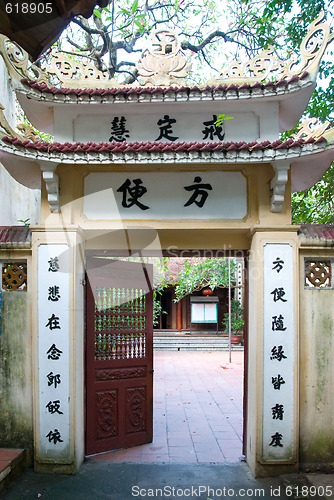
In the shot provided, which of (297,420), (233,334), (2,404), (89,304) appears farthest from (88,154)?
(233,334)

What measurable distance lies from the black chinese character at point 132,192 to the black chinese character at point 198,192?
1.69 ft

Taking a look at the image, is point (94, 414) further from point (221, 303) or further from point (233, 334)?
point (221, 303)

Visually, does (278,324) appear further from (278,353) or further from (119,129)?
(119,129)

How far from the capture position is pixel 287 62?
4.22m

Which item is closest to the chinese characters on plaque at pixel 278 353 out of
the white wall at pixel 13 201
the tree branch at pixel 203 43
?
the white wall at pixel 13 201

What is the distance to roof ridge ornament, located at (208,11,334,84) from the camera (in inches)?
156

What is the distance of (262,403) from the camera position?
400cm

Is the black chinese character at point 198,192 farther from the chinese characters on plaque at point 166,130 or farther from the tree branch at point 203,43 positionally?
the tree branch at point 203,43

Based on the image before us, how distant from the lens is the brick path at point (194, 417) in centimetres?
470

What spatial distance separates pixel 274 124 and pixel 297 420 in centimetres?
338

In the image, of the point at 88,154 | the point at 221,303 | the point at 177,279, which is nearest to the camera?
the point at 88,154

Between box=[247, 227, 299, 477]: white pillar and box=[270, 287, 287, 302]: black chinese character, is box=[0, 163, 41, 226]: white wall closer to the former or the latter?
box=[247, 227, 299, 477]: white pillar

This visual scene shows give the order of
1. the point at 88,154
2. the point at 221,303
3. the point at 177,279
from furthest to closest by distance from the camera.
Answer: the point at 221,303
the point at 177,279
the point at 88,154

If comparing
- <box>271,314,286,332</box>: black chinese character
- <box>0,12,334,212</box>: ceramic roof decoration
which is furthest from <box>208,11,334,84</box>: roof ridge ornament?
<box>271,314,286,332</box>: black chinese character
